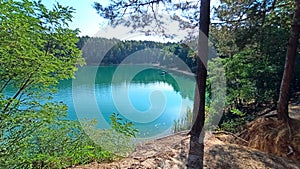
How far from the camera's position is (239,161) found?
287cm

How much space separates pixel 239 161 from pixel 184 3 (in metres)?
2.85

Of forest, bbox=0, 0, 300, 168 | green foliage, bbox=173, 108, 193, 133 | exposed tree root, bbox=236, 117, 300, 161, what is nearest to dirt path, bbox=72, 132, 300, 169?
forest, bbox=0, 0, 300, 168

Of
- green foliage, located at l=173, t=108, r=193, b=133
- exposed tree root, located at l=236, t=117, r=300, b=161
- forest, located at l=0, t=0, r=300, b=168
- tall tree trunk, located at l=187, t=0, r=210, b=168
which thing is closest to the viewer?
forest, located at l=0, t=0, r=300, b=168

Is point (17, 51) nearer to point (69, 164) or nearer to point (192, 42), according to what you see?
point (69, 164)

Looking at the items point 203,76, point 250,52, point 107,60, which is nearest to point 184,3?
point 203,76

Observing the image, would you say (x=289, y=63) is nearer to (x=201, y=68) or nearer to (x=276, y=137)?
(x=276, y=137)

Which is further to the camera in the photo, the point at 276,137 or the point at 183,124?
the point at 183,124

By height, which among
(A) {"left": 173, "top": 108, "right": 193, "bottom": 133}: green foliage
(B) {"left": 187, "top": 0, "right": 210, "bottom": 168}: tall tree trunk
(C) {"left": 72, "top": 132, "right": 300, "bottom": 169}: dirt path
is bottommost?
(A) {"left": 173, "top": 108, "right": 193, "bottom": 133}: green foliage

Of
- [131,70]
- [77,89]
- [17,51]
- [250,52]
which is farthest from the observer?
[131,70]

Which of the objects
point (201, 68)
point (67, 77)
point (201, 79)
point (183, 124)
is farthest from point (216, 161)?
point (183, 124)

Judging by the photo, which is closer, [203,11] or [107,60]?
[203,11]

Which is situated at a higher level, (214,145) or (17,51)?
(17,51)

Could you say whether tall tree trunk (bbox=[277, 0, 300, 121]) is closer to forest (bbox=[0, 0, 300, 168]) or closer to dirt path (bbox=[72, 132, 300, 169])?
forest (bbox=[0, 0, 300, 168])

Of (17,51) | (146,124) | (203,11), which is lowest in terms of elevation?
(146,124)
